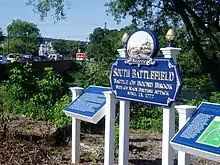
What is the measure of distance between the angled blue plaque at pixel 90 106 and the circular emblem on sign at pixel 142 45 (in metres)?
1.13

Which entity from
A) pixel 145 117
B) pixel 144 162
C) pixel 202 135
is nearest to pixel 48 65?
pixel 145 117

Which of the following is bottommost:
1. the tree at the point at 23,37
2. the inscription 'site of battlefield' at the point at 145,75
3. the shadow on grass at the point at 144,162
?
the shadow on grass at the point at 144,162

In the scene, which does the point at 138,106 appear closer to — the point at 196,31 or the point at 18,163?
the point at 18,163

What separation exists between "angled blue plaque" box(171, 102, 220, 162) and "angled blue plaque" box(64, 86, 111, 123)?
95.9 inches

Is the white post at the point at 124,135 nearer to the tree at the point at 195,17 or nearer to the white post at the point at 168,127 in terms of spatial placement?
the white post at the point at 168,127

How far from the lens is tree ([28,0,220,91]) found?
21.3 meters

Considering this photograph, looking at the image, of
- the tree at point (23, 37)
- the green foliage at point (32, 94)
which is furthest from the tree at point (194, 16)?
the tree at point (23, 37)

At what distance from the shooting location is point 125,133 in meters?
7.08

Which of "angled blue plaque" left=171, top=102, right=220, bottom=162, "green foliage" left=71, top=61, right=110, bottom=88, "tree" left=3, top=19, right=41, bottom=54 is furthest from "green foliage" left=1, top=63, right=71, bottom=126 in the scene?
"tree" left=3, top=19, right=41, bottom=54

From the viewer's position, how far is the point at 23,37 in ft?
379

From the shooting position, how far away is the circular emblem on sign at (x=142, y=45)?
634cm

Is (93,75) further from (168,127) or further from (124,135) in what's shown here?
(168,127)

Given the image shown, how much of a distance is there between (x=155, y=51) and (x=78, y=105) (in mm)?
2354

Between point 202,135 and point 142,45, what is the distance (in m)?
1.98
